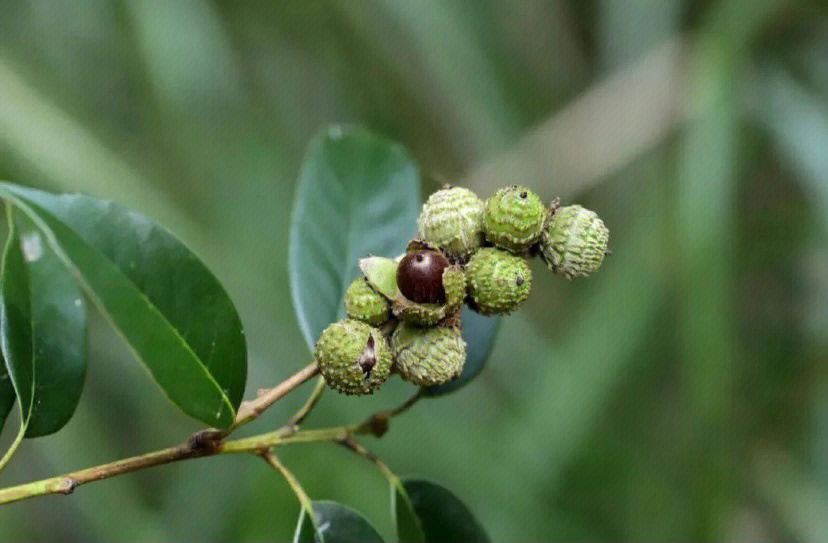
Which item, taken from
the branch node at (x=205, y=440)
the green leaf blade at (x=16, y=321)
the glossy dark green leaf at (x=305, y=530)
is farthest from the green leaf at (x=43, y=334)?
the glossy dark green leaf at (x=305, y=530)

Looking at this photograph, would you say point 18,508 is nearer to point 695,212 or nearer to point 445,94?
point 445,94

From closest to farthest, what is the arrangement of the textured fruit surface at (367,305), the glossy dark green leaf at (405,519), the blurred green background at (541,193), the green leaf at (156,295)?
the green leaf at (156,295)
the textured fruit surface at (367,305)
the glossy dark green leaf at (405,519)
the blurred green background at (541,193)

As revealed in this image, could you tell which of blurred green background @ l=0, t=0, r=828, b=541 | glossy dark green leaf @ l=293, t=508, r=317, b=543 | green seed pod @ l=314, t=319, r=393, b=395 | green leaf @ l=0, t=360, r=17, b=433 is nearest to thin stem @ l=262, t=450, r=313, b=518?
glossy dark green leaf @ l=293, t=508, r=317, b=543

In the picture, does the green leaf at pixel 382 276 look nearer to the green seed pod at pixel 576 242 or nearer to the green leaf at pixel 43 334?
the green seed pod at pixel 576 242

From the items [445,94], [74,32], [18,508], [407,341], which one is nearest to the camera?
[407,341]

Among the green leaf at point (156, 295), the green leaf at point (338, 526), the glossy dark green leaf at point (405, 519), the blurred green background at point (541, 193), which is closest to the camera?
the green leaf at point (156, 295)

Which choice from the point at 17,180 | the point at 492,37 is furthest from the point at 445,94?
the point at 17,180

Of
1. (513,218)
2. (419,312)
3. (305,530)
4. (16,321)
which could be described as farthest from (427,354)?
(16,321)

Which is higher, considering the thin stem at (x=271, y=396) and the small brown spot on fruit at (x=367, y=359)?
the small brown spot on fruit at (x=367, y=359)
